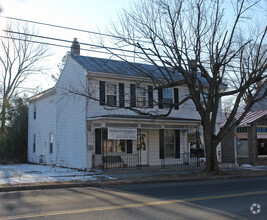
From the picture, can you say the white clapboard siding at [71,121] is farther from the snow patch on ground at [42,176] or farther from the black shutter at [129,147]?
the black shutter at [129,147]

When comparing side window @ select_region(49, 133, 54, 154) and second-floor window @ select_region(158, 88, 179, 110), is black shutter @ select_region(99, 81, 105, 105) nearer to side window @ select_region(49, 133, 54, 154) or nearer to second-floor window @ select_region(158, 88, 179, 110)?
second-floor window @ select_region(158, 88, 179, 110)

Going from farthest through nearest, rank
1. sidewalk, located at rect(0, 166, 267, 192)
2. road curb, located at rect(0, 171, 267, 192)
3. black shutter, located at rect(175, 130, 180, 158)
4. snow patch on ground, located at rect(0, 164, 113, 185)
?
black shutter, located at rect(175, 130, 180, 158), snow patch on ground, located at rect(0, 164, 113, 185), sidewalk, located at rect(0, 166, 267, 192), road curb, located at rect(0, 171, 267, 192)

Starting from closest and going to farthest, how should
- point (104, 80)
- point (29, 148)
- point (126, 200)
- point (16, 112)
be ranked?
1. point (126, 200)
2. point (104, 80)
3. point (29, 148)
4. point (16, 112)

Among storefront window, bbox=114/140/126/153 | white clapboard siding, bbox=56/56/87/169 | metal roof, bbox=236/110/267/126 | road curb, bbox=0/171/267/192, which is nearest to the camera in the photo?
road curb, bbox=0/171/267/192

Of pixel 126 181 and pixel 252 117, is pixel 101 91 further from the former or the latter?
pixel 252 117

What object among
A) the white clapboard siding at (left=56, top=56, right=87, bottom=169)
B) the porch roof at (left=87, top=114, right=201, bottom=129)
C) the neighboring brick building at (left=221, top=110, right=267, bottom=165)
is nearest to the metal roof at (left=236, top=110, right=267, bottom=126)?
the neighboring brick building at (left=221, top=110, right=267, bottom=165)

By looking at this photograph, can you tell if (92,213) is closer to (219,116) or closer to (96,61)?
(96,61)

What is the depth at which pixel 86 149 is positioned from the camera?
18172 mm

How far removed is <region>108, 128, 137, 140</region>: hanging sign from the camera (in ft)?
56.2

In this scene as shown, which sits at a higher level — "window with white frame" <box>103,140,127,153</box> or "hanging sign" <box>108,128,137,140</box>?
"hanging sign" <box>108,128,137,140</box>

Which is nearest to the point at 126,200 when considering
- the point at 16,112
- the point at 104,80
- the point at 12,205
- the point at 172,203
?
the point at 172,203

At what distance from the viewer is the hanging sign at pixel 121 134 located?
1714 cm

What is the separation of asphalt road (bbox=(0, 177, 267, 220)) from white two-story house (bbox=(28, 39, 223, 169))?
698cm

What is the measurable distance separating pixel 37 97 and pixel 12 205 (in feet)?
57.3
